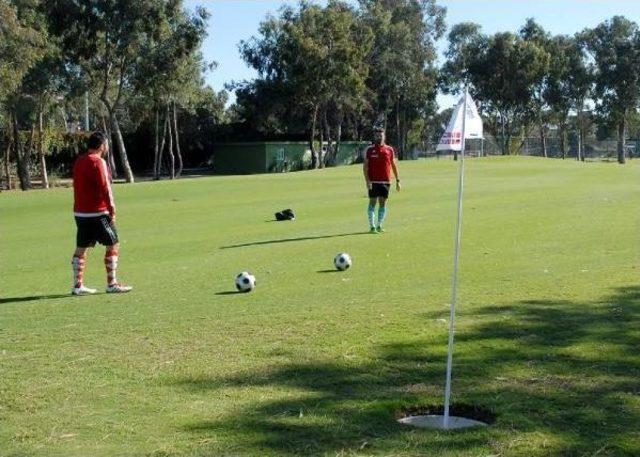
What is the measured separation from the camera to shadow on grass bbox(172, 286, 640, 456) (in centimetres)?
495

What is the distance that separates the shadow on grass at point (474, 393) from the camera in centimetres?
495

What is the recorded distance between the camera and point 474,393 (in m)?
5.90

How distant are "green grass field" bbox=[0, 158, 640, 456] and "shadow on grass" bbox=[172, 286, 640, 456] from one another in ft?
0.07

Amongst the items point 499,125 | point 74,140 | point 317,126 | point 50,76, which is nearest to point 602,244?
point 50,76

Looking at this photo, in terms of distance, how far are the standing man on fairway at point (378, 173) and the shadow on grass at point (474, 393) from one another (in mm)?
9341

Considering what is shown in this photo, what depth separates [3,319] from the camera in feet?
29.9

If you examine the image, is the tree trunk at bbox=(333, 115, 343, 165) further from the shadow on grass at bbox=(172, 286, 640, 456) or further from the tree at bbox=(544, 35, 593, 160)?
the shadow on grass at bbox=(172, 286, 640, 456)

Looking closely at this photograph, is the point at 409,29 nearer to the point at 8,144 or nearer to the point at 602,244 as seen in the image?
the point at 8,144

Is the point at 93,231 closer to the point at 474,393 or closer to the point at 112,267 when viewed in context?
the point at 112,267

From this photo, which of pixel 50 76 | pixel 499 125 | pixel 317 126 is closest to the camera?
pixel 50 76

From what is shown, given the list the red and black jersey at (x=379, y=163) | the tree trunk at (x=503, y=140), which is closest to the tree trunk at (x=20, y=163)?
the red and black jersey at (x=379, y=163)

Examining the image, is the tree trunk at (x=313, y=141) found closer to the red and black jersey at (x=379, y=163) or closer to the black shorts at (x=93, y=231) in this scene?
the red and black jersey at (x=379, y=163)

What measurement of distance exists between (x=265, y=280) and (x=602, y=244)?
21.0ft

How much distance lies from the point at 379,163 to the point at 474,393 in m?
12.1
